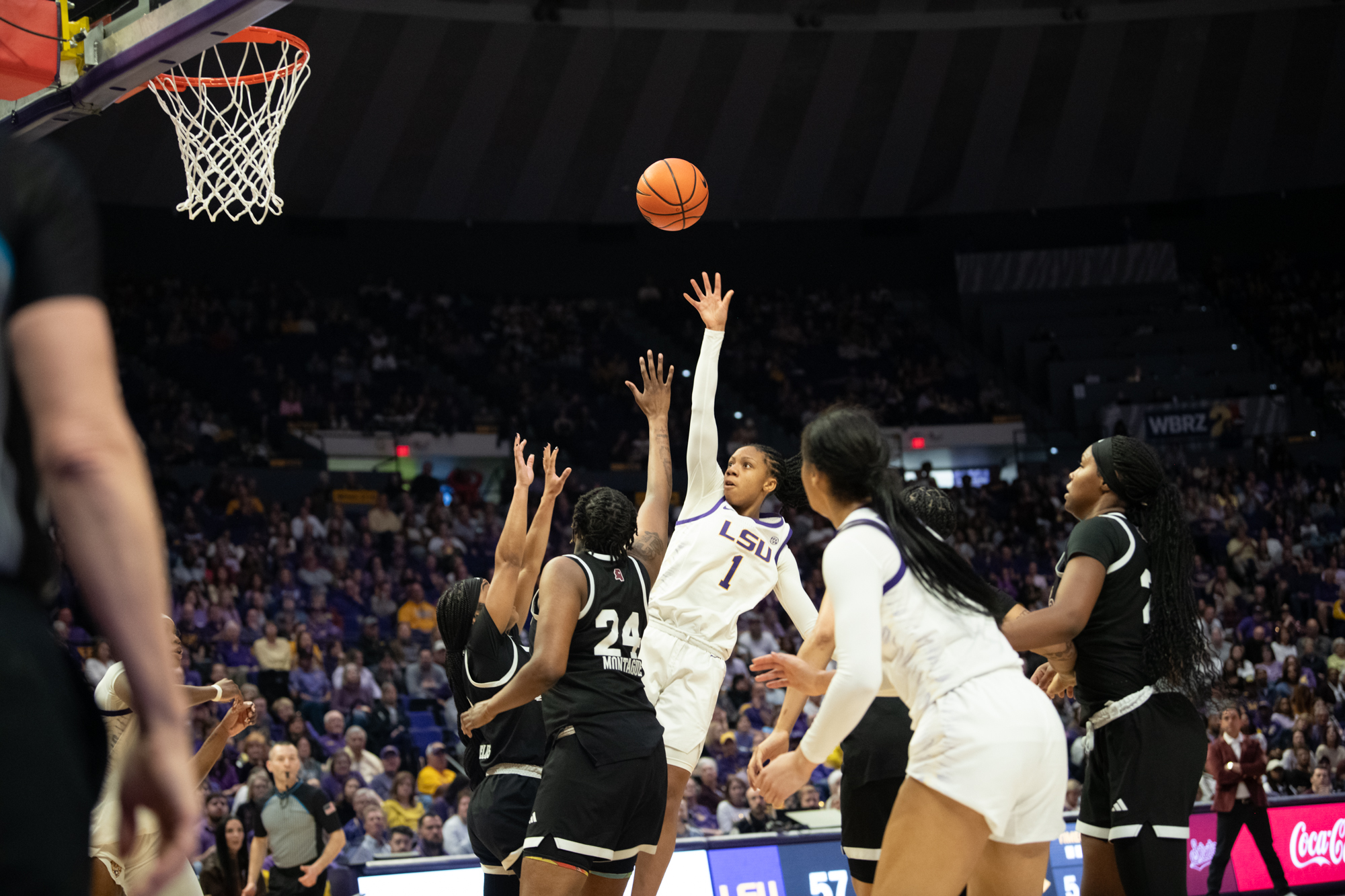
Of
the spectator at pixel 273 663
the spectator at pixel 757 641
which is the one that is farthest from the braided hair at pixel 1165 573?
the spectator at pixel 757 641

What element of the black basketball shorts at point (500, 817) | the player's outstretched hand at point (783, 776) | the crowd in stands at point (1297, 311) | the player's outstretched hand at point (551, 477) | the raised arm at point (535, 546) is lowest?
the black basketball shorts at point (500, 817)

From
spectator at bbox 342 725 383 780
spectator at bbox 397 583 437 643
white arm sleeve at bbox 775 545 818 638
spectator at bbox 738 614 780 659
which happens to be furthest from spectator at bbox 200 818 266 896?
spectator at bbox 738 614 780 659

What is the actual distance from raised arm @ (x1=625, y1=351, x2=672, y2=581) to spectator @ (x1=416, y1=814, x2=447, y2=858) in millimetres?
4791

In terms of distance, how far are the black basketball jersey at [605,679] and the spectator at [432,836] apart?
18.3 feet

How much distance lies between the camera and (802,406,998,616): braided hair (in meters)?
3.42

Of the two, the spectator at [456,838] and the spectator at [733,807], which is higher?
the spectator at [733,807]

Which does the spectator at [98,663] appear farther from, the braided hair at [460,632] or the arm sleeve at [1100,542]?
the arm sleeve at [1100,542]

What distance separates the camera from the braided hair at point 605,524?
189 inches

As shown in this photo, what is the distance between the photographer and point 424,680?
1378cm

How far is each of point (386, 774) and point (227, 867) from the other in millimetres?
3012

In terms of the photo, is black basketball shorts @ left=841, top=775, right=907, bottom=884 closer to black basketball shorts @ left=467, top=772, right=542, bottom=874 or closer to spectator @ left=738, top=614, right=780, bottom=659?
black basketball shorts @ left=467, top=772, right=542, bottom=874

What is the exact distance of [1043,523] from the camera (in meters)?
20.2

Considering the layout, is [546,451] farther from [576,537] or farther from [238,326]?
[238,326]

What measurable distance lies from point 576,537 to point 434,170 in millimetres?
20792
